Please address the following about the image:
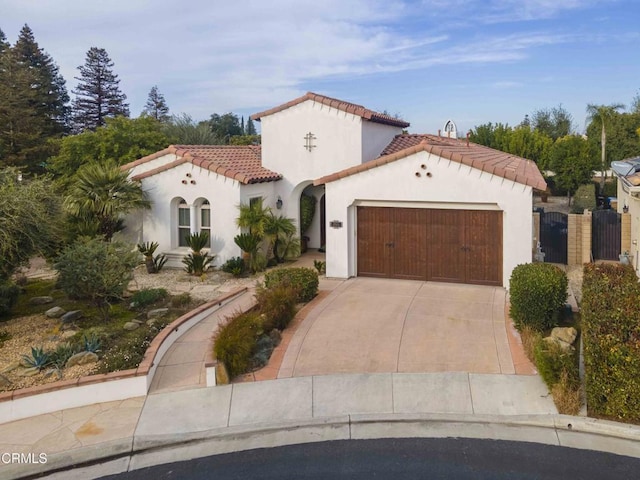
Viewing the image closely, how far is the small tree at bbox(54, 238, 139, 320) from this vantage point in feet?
41.9

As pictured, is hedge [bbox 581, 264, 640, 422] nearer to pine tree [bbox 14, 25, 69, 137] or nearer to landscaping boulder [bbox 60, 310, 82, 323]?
landscaping boulder [bbox 60, 310, 82, 323]

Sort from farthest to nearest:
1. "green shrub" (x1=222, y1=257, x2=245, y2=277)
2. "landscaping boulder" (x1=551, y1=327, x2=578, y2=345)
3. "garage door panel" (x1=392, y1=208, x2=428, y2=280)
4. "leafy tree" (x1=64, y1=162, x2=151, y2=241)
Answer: "leafy tree" (x1=64, y1=162, x2=151, y2=241), "green shrub" (x1=222, y1=257, x2=245, y2=277), "garage door panel" (x1=392, y1=208, x2=428, y2=280), "landscaping boulder" (x1=551, y1=327, x2=578, y2=345)

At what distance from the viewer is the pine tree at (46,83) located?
5153cm

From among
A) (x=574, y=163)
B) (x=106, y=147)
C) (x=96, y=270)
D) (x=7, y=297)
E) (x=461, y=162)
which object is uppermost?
(x=106, y=147)

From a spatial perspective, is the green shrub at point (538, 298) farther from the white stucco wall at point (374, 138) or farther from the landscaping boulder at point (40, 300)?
the landscaping boulder at point (40, 300)

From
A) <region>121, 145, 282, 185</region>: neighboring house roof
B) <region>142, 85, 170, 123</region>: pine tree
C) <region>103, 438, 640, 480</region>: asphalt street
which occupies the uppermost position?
<region>142, 85, 170, 123</region>: pine tree

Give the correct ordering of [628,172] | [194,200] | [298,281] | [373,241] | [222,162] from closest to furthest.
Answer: [298,281] → [628,172] → [373,241] → [194,200] → [222,162]

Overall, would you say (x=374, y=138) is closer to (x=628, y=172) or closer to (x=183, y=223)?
(x=183, y=223)

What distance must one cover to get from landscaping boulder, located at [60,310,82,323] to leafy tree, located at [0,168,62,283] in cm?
156

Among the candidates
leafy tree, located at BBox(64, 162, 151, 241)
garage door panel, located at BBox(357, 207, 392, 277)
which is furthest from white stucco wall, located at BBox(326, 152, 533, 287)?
leafy tree, located at BBox(64, 162, 151, 241)

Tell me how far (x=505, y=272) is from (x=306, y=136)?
898cm

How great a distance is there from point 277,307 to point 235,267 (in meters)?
6.43

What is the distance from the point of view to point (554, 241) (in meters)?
21.1

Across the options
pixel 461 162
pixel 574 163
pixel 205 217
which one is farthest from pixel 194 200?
pixel 574 163
